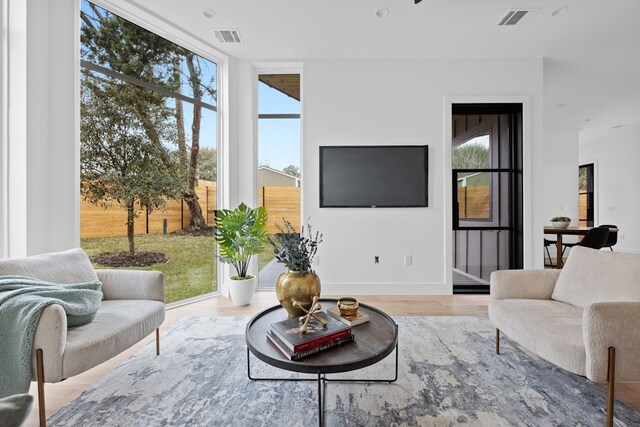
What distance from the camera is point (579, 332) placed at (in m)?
1.54

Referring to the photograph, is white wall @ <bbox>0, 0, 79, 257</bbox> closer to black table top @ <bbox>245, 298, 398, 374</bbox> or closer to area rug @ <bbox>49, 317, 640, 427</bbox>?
area rug @ <bbox>49, 317, 640, 427</bbox>

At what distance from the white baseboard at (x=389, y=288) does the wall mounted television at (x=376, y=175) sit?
963 millimetres

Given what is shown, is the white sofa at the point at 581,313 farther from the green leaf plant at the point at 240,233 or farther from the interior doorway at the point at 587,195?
the interior doorway at the point at 587,195

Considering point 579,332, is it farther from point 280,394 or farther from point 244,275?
point 244,275

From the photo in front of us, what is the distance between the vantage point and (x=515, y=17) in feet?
9.52

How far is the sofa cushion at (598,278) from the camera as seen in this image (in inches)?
68.4

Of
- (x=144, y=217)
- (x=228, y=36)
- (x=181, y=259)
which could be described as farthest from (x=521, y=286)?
(x=228, y=36)

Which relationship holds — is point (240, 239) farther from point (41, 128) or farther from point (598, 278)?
point (598, 278)

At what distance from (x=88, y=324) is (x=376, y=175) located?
9.85 feet

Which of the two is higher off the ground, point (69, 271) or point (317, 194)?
point (317, 194)

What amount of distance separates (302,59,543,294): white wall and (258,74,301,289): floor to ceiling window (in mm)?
248

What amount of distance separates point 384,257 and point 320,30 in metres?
2.62

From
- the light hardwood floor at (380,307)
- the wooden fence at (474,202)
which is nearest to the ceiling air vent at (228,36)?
the light hardwood floor at (380,307)

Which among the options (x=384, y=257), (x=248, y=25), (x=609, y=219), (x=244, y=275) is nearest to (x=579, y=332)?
(x=384, y=257)
